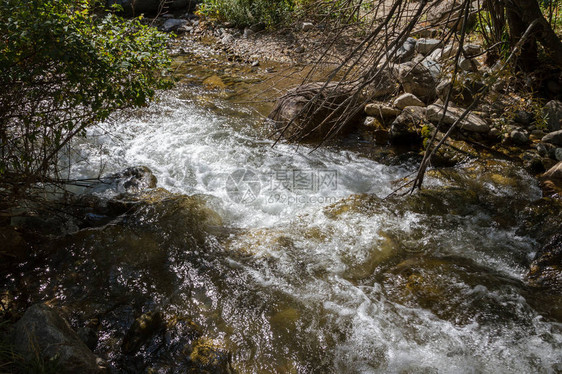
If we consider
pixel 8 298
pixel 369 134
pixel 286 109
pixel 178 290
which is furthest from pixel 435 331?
pixel 286 109

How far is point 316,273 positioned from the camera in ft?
12.0

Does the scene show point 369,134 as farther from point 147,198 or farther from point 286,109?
point 147,198

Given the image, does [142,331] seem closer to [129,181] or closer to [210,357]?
[210,357]

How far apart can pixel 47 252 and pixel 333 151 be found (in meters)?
4.19

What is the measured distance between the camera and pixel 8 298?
313 centimetres

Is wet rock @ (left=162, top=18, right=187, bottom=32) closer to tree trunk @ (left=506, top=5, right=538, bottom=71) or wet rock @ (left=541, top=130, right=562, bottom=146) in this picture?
tree trunk @ (left=506, top=5, right=538, bottom=71)

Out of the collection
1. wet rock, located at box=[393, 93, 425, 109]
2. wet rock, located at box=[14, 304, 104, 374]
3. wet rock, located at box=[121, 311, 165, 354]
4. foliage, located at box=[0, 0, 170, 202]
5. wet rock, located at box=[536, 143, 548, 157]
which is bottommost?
wet rock, located at box=[121, 311, 165, 354]

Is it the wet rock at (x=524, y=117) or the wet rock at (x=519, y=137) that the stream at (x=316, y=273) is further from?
the wet rock at (x=524, y=117)

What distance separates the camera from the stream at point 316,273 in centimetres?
284

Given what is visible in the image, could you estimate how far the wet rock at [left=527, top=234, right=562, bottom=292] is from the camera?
338cm

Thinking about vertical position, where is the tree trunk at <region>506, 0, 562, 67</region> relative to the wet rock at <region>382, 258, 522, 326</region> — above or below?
above

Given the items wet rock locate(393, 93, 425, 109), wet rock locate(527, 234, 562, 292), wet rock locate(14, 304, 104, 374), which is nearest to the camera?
wet rock locate(14, 304, 104, 374)

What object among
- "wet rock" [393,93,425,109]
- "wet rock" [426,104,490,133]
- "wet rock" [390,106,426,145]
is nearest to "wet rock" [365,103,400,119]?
"wet rock" [393,93,425,109]

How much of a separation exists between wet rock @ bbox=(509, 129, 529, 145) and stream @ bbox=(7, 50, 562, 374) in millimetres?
567
